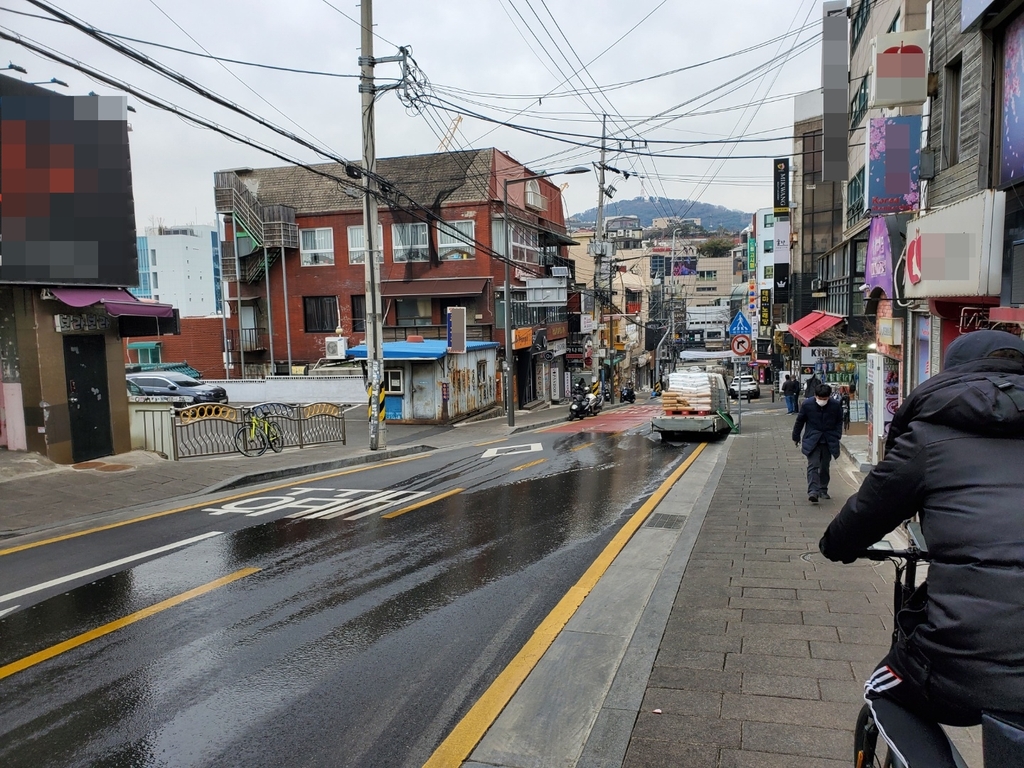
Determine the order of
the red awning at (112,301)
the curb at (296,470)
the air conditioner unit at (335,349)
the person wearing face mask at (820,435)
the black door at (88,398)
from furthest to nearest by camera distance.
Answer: the air conditioner unit at (335,349)
the black door at (88,398)
the red awning at (112,301)
the curb at (296,470)
the person wearing face mask at (820,435)

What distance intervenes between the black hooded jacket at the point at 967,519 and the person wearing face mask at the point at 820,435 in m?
8.11

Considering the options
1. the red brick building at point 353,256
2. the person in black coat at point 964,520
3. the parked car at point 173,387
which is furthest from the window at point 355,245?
the person in black coat at point 964,520

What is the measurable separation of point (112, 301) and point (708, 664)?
43.5 feet

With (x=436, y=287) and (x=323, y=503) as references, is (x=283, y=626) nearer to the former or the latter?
(x=323, y=503)

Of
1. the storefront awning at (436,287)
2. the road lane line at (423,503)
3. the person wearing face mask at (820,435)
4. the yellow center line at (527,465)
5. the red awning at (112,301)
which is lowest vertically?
the yellow center line at (527,465)

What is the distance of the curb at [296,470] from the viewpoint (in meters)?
12.4

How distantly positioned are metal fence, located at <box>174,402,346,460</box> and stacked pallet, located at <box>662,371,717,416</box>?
9772 millimetres

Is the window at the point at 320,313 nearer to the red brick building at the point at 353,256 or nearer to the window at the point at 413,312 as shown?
the red brick building at the point at 353,256

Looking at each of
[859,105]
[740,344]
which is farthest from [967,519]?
[859,105]

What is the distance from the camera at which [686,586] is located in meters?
6.29

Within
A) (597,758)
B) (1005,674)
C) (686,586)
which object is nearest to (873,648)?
(686,586)

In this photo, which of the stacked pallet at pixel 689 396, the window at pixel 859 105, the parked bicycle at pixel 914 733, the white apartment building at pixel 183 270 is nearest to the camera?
the parked bicycle at pixel 914 733

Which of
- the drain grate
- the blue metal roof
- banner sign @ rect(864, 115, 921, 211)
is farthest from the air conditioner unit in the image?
the drain grate

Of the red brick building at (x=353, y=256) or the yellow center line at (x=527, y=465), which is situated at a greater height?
the red brick building at (x=353, y=256)
